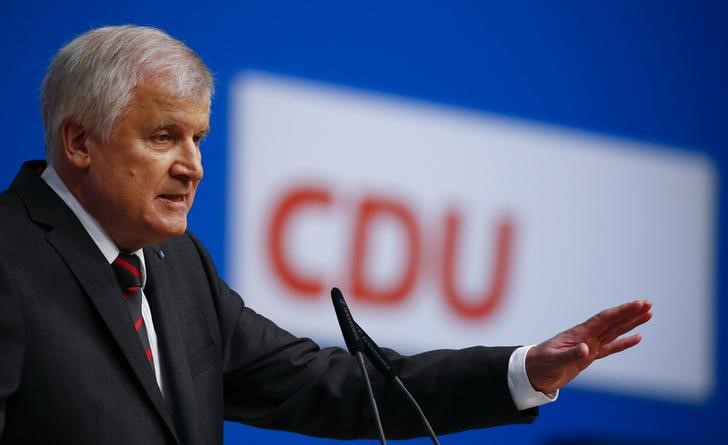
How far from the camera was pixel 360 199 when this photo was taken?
3260 mm

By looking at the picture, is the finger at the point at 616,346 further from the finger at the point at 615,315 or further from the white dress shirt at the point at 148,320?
the white dress shirt at the point at 148,320

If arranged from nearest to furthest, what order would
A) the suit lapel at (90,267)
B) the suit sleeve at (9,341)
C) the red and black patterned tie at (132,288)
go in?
the suit sleeve at (9,341)
the suit lapel at (90,267)
the red and black patterned tie at (132,288)

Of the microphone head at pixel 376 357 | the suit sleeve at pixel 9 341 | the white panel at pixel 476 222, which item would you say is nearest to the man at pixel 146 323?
the suit sleeve at pixel 9 341

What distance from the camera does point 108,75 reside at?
1928mm

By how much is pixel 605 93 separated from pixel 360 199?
3.16 ft

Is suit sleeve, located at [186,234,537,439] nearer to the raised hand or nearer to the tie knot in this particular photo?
the raised hand

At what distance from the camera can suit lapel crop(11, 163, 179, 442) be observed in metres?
1.87

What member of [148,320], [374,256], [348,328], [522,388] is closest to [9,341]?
[148,320]

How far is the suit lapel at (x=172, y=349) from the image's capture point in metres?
1.96

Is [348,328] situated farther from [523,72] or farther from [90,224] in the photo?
[523,72]

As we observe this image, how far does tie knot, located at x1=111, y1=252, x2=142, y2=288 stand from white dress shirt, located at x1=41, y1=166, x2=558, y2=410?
0.01 meters

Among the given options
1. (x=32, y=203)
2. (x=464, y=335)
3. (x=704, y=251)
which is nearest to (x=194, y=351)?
(x=32, y=203)

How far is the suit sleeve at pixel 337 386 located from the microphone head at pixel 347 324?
217 millimetres

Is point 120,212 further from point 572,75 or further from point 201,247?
point 572,75
